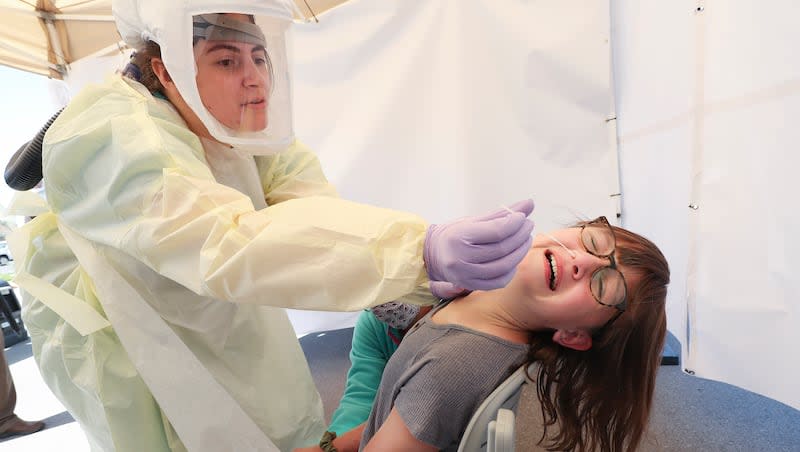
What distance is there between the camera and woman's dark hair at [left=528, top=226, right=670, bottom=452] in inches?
37.1

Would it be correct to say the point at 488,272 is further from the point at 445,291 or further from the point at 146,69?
the point at 146,69

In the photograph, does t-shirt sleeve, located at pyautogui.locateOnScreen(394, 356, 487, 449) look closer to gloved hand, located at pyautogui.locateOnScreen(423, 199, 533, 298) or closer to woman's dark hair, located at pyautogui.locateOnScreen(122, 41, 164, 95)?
gloved hand, located at pyautogui.locateOnScreen(423, 199, 533, 298)

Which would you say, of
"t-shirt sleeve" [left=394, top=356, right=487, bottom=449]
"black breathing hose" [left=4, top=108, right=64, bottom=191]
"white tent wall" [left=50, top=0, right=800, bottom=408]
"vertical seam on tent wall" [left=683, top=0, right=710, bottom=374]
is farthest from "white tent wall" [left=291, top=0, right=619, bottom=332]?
"black breathing hose" [left=4, top=108, right=64, bottom=191]

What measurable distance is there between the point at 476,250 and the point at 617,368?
60cm

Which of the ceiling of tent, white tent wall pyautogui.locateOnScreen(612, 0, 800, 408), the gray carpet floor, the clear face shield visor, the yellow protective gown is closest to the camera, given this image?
the yellow protective gown

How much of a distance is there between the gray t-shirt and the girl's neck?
0.03m

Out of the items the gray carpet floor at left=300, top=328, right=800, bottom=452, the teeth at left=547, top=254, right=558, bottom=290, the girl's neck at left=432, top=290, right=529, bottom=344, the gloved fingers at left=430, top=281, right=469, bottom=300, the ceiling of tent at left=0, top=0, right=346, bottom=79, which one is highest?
the ceiling of tent at left=0, top=0, right=346, bottom=79

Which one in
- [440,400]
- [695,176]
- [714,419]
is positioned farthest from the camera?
[714,419]

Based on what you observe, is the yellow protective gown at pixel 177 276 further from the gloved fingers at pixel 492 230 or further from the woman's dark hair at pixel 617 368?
the woman's dark hair at pixel 617 368

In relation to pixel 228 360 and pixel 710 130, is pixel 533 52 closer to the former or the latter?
pixel 710 130

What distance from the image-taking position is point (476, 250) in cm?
61

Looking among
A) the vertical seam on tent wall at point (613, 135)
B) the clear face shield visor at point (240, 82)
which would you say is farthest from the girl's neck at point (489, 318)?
the vertical seam on tent wall at point (613, 135)

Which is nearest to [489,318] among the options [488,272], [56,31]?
[488,272]

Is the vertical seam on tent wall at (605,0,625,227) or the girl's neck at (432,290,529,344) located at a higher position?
the vertical seam on tent wall at (605,0,625,227)
